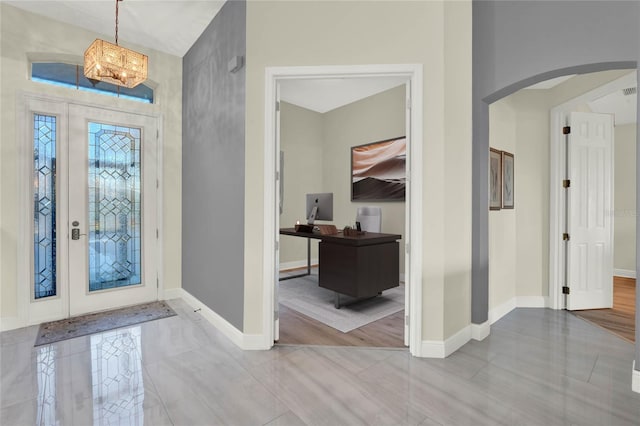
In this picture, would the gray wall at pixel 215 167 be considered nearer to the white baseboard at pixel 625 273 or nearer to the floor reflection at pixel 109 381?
the floor reflection at pixel 109 381

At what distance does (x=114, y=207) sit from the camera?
3674 millimetres

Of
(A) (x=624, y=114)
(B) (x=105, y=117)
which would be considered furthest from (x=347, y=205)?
(A) (x=624, y=114)

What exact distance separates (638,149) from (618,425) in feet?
5.59

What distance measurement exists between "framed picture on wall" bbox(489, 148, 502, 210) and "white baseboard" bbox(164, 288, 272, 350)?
2714mm

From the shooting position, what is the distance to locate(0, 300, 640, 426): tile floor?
1787 millimetres

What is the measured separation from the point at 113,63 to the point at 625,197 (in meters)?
8.11

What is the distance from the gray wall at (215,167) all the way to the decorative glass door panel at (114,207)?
1.84ft

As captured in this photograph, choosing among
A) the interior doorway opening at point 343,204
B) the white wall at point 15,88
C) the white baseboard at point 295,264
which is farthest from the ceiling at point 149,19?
the white baseboard at point 295,264

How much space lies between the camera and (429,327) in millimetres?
2504

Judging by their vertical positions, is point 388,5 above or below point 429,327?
above

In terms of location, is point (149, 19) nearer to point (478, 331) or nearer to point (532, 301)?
point (478, 331)

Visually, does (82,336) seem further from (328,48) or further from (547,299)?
(547,299)

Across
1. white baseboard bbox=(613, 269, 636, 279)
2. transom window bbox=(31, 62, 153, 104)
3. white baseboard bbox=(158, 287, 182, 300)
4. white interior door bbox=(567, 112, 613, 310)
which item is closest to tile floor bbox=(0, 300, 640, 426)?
white interior door bbox=(567, 112, 613, 310)

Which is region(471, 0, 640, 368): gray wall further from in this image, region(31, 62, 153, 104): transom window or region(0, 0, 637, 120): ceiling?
region(31, 62, 153, 104): transom window
